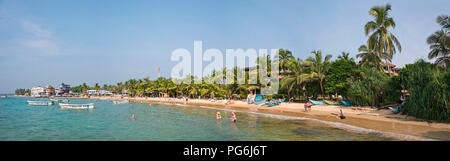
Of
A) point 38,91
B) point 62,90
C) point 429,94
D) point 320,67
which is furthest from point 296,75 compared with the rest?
point 38,91

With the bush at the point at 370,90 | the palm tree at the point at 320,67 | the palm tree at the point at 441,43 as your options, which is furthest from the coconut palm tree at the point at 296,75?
the palm tree at the point at 441,43

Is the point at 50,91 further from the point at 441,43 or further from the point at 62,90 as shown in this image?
the point at 441,43

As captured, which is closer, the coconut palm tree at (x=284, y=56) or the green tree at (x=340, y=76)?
the green tree at (x=340, y=76)

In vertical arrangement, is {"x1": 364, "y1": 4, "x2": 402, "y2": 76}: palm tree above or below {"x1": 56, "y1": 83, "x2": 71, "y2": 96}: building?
above

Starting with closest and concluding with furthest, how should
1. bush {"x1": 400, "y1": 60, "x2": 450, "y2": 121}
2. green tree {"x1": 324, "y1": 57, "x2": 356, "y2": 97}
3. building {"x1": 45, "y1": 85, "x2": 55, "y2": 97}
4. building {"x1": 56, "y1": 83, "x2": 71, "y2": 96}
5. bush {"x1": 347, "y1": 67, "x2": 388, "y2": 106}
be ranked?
1. bush {"x1": 400, "y1": 60, "x2": 450, "y2": 121}
2. bush {"x1": 347, "y1": 67, "x2": 388, "y2": 106}
3. green tree {"x1": 324, "y1": 57, "x2": 356, "y2": 97}
4. building {"x1": 56, "y1": 83, "x2": 71, "y2": 96}
5. building {"x1": 45, "y1": 85, "x2": 55, "y2": 97}

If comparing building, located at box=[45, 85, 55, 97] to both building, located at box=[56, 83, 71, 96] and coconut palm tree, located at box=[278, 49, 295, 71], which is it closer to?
building, located at box=[56, 83, 71, 96]

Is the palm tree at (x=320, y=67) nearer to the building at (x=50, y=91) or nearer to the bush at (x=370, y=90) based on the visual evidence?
the bush at (x=370, y=90)

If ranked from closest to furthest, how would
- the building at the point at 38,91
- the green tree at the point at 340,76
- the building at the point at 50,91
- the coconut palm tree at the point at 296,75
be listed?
the green tree at the point at 340,76
the coconut palm tree at the point at 296,75
the building at the point at 50,91
the building at the point at 38,91

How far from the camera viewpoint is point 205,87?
59.8m

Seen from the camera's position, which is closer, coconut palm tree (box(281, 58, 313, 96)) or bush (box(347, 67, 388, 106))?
bush (box(347, 67, 388, 106))

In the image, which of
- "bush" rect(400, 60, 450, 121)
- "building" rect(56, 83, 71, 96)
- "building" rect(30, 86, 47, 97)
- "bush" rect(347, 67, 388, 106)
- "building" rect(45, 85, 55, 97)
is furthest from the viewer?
"building" rect(30, 86, 47, 97)

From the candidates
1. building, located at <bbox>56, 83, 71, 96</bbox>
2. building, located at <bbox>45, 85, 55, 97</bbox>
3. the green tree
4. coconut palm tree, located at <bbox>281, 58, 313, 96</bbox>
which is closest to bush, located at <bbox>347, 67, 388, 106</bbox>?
the green tree

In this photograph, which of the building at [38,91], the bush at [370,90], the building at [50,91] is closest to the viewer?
the bush at [370,90]

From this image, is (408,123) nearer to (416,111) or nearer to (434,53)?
(416,111)
